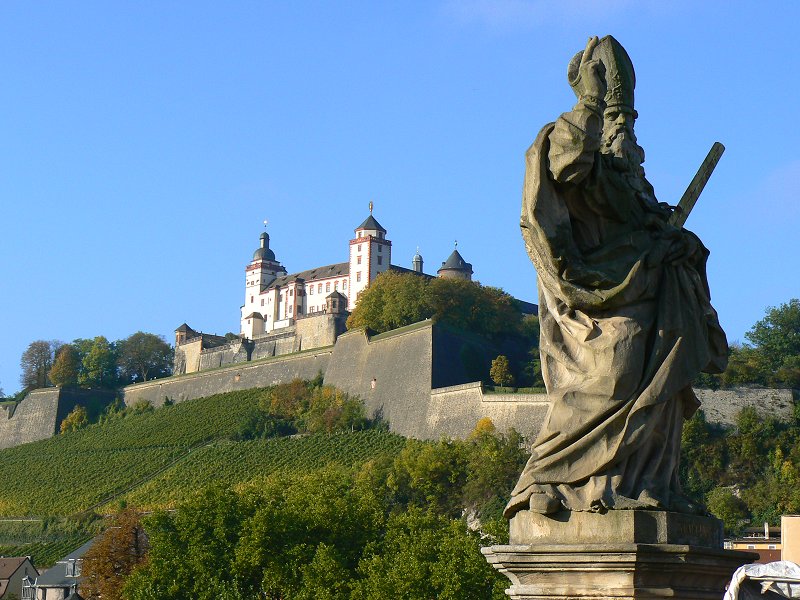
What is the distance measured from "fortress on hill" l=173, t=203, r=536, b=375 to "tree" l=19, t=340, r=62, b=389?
34.4 feet

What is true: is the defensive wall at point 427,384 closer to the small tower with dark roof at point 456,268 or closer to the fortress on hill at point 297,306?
the fortress on hill at point 297,306

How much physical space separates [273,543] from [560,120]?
100ft

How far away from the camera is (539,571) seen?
15.8ft

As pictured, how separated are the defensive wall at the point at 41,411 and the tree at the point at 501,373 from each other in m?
38.4

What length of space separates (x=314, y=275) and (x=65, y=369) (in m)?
19.9

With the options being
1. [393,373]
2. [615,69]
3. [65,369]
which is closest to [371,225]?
[65,369]

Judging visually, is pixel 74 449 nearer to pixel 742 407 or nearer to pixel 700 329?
pixel 742 407

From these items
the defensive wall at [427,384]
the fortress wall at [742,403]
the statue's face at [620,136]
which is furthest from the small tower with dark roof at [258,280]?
the statue's face at [620,136]

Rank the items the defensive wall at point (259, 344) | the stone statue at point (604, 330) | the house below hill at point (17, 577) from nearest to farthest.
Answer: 1. the stone statue at point (604, 330)
2. the house below hill at point (17, 577)
3. the defensive wall at point (259, 344)

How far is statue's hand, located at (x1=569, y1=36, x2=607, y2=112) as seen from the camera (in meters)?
5.21

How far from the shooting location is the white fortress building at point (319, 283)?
10350 cm

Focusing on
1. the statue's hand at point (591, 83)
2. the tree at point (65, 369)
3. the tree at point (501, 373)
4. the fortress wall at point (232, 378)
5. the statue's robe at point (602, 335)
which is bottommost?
the statue's robe at point (602, 335)

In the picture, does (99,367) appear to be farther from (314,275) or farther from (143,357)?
(314,275)

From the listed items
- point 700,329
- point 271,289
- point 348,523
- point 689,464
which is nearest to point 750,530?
point 689,464
